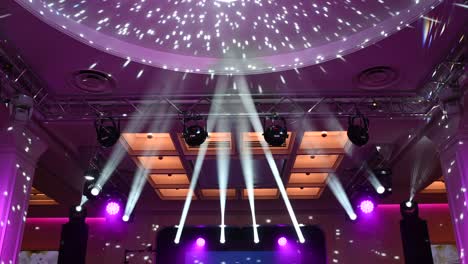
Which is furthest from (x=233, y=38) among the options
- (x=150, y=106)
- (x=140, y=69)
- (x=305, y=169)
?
(x=305, y=169)

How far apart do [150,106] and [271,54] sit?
4.20 ft

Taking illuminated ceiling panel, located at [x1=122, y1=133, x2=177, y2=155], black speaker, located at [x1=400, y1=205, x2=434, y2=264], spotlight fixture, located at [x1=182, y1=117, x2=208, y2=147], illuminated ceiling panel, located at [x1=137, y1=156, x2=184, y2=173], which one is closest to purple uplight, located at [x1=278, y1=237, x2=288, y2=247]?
black speaker, located at [x1=400, y1=205, x2=434, y2=264]

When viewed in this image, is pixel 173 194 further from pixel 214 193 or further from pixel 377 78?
pixel 377 78

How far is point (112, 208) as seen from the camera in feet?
21.3

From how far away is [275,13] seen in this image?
3361 mm

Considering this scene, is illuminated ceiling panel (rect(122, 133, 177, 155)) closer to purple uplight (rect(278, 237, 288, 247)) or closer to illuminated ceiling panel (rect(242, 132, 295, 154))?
illuminated ceiling panel (rect(242, 132, 295, 154))

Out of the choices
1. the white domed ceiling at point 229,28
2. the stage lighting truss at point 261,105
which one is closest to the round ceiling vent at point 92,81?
the stage lighting truss at point 261,105

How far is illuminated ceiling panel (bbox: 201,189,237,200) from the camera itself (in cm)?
743

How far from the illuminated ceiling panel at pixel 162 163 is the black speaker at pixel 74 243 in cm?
185

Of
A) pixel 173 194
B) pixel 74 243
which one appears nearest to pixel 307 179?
pixel 173 194

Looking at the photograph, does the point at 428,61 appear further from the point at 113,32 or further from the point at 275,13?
the point at 113,32

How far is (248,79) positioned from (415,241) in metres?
4.35

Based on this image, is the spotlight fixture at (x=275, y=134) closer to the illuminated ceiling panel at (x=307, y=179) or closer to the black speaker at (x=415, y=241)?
the illuminated ceiling panel at (x=307, y=179)

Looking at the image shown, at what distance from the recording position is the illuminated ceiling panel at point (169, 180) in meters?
6.81
